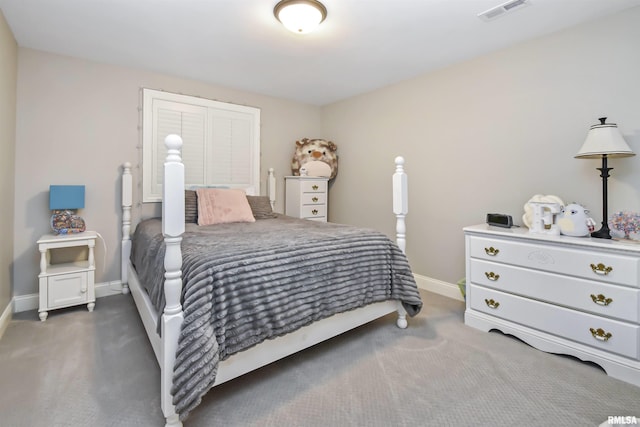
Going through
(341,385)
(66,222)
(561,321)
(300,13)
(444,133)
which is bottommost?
(341,385)

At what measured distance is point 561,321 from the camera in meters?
1.92

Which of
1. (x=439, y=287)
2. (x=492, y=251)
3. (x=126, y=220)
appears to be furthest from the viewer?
(x=439, y=287)

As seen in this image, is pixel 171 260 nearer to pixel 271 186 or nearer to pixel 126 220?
pixel 126 220

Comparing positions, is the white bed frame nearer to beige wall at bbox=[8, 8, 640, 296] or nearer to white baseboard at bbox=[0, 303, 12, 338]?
white baseboard at bbox=[0, 303, 12, 338]

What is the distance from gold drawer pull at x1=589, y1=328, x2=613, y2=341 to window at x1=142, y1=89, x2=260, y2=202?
130 inches

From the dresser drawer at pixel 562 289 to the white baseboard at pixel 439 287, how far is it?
63 centimetres

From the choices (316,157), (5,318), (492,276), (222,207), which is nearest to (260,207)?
(222,207)

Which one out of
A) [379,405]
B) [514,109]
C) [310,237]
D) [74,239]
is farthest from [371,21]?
[74,239]

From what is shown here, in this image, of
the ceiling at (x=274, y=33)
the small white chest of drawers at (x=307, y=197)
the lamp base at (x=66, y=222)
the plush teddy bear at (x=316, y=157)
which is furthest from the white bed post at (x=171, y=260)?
the plush teddy bear at (x=316, y=157)

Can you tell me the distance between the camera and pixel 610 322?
174cm

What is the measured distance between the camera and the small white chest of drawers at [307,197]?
3.85 meters

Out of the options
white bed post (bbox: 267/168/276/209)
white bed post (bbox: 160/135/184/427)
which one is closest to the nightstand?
white bed post (bbox: 160/135/184/427)

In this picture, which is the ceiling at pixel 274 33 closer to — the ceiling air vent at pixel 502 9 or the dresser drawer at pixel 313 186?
the ceiling air vent at pixel 502 9

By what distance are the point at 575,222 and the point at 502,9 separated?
1471 millimetres
